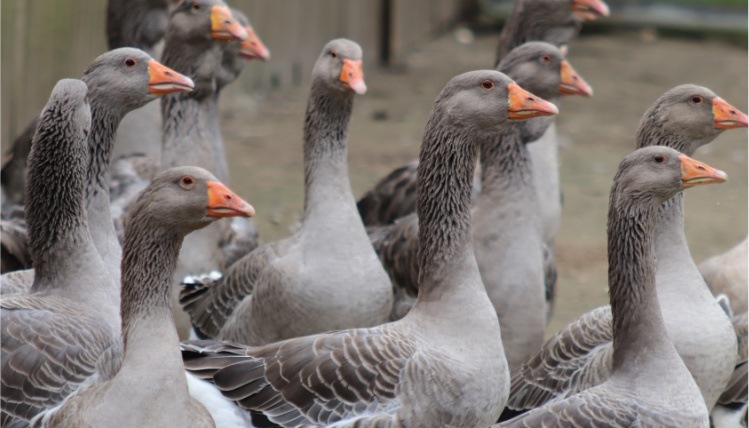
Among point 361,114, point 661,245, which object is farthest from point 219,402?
point 361,114

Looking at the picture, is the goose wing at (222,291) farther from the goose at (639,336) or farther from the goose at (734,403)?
the goose at (734,403)

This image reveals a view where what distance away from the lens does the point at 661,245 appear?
523 cm

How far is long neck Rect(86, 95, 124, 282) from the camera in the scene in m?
5.27

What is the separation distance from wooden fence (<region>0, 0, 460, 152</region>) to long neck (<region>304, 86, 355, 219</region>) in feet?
14.4

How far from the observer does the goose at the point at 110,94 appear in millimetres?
5285

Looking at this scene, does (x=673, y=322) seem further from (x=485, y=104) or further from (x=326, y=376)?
(x=326, y=376)

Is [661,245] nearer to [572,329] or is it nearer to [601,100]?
[572,329]

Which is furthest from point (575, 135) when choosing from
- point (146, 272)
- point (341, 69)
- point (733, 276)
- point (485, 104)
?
point (146, 272)

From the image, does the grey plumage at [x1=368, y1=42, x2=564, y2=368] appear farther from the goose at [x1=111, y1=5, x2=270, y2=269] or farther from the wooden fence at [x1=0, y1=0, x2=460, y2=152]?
the wooden fence at [x1=0, y1=0, x2=460, y2=152]

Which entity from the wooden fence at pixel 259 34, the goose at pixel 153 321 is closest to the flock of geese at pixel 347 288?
the goose at pixel 153 321

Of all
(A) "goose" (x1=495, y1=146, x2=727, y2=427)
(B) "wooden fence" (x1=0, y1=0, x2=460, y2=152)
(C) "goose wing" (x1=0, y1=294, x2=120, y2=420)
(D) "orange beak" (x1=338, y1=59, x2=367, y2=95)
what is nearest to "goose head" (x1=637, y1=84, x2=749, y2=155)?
(A) "goose" (x1=495, y1=146, x2=727, y2=427)

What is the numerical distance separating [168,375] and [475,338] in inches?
56.9

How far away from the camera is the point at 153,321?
4.01 meters

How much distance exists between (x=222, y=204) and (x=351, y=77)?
5.63 ft
